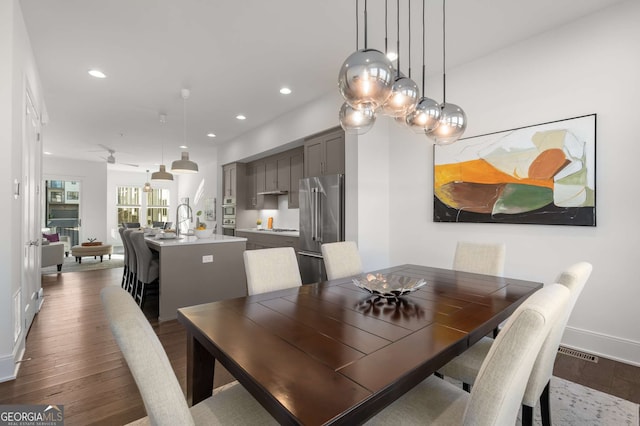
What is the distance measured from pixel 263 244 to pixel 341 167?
90.3 inches

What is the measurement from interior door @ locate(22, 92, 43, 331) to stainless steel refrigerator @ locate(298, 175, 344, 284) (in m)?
3.02

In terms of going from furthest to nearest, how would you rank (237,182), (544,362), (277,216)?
(237,182) < (277,216) < (544,362)

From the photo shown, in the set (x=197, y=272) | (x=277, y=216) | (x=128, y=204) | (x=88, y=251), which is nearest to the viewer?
(x=197, y=272)

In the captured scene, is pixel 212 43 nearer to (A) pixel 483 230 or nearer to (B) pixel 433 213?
(B) pixel 433 213

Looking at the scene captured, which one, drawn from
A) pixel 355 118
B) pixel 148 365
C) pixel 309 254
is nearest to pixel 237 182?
pixel 309 254

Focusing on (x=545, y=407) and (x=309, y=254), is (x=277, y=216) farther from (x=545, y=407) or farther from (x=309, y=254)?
(x=545, y=407)

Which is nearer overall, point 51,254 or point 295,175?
point 295,175

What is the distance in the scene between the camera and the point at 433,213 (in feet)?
11.9

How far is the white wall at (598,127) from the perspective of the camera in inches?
95.1

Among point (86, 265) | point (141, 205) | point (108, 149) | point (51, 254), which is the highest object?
point (108, 149)

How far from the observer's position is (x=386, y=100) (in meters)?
1.63

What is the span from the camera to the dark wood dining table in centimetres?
82

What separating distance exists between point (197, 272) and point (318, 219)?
5.64ft

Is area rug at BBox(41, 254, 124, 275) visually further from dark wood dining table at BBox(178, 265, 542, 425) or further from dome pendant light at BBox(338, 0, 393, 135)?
dome pendant light at BBox(338, 0, 393, 135)
